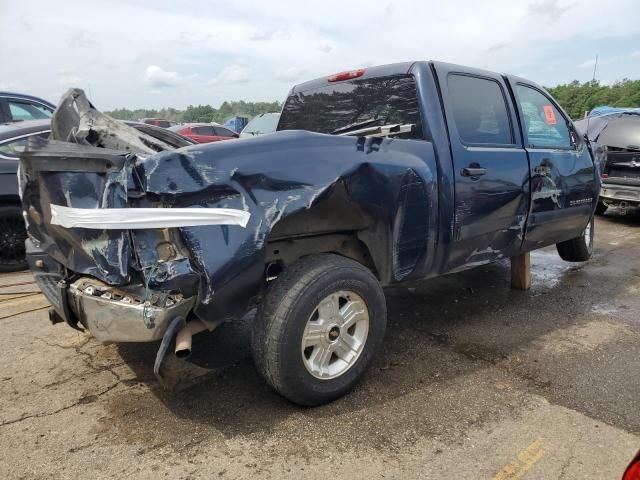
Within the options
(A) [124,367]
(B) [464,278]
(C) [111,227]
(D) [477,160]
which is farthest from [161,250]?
(B) [464,278]

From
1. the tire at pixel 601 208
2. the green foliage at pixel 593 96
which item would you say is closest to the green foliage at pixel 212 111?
the green foliage at pixel 593 96

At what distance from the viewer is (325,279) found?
2.72 metres

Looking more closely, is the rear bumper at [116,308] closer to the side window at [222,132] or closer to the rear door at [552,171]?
the rear door at [552,171]

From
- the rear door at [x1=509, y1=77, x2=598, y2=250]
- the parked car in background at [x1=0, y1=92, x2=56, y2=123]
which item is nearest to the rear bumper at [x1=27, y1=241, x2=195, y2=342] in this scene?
the rear door at [x1=509, y1=77, x2=598, y2=250]

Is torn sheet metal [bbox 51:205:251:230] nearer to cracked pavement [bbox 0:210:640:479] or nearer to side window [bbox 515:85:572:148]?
cracked pavement [bbox 0:210:640:479]

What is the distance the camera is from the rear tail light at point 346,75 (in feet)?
12.7

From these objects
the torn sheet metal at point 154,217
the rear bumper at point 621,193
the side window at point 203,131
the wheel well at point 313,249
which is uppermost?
the torn sheet metal at point 154,217

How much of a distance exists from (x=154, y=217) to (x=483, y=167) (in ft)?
7.63

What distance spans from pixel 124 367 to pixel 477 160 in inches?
109

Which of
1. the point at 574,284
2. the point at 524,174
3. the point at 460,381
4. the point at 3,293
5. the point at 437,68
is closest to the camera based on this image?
the point at 460,381

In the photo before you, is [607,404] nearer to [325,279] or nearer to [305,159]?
[325,279]

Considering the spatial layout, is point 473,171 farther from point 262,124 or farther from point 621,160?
point 262,124

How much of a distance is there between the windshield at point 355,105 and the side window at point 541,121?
125 centimetres

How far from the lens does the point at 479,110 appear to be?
3812 mm
